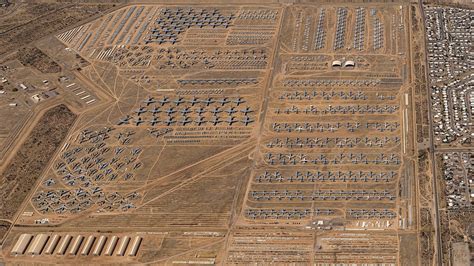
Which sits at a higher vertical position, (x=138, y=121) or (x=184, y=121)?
(x=184, y=121)

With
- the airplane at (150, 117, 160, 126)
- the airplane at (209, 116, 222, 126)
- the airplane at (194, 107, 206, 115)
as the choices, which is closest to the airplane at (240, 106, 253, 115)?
the airplane at (209, 116, 222, 126)

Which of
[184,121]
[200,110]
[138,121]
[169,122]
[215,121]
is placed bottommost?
[138,121]

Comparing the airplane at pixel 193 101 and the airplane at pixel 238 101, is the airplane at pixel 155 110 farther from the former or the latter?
the airplane at pixel 238 101

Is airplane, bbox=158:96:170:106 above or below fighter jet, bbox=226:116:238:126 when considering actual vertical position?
A: above

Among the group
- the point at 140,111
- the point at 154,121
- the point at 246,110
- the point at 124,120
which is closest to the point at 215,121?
the point at 246,110

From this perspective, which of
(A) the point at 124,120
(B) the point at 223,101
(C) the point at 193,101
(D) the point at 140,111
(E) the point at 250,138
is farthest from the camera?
(C) the point at 193,101

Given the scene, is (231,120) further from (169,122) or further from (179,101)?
(179,101)

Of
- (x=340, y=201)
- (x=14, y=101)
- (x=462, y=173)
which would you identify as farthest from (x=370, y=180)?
(x=14, y=101)

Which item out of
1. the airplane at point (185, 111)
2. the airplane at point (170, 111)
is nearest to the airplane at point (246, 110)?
the airplane at point (185, 111)

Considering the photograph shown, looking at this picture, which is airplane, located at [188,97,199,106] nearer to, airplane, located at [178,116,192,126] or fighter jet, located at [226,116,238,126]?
airplane, located at [178,116,192,126]
